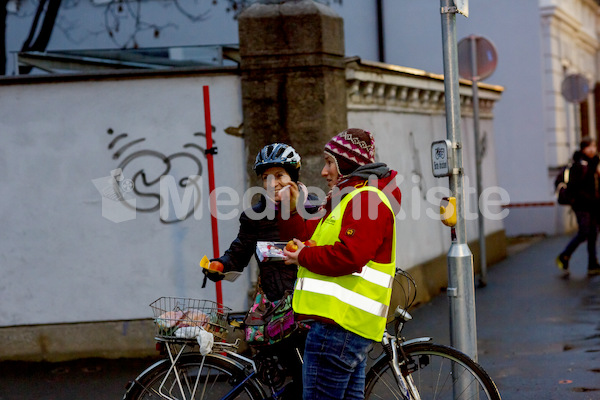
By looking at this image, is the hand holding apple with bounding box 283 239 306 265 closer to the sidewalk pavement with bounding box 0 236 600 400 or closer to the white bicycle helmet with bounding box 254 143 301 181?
the white bicycle helmet with bounding box 254 143 301 181

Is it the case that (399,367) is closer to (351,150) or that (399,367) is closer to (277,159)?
(351,150)

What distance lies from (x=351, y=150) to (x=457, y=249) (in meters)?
1.61

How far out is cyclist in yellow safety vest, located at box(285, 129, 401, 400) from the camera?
13.4 ft

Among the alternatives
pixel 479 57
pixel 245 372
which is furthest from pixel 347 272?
pixel 479 57

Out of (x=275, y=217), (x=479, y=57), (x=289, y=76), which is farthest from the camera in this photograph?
(x=479, y=57)

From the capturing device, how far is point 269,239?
4.96 metres

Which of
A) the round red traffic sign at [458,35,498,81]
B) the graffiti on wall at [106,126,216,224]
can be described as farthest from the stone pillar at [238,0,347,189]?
the round red traffic sign at [458,35,498,81]

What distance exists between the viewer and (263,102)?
7.98 m

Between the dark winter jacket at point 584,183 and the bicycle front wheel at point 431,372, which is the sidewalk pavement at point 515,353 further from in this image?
the bicycle front wheel at point 431,372

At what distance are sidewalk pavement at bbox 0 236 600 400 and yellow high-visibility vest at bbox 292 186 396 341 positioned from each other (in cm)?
242

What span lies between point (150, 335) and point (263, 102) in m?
2.18

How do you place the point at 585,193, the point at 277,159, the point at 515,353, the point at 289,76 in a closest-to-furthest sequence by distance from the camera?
1. the point at 277,159
2. the point at 515,353
3. the point at 289,76
4. the point at 585,193

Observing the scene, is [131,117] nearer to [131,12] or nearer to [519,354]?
[519,354]


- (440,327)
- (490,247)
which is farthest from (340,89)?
(490,247)
